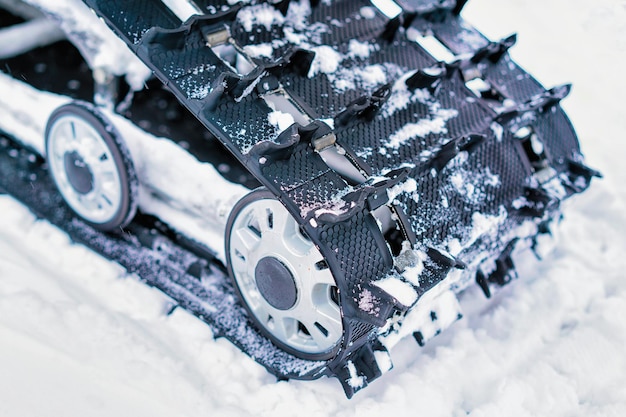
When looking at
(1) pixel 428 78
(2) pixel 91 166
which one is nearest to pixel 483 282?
(1) pixel 428 78

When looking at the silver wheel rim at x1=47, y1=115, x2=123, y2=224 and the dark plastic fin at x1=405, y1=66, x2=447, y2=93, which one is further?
the silver wheel rim at x1=47, y1=115, x2=123, y2=224

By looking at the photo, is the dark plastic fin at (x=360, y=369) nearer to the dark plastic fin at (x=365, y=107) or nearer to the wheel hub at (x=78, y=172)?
the dark plastic fin at (x=365, y=107)

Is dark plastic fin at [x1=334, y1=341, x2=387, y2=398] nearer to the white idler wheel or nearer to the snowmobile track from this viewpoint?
the snowmobile track

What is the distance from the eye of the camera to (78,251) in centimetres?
243

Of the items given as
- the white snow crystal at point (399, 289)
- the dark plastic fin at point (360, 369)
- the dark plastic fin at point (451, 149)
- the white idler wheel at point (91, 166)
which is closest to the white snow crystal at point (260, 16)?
the white idler wheel at point (91, 166)

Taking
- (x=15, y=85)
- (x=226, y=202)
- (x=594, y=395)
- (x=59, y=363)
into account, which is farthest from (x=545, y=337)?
(x=15, y=85)

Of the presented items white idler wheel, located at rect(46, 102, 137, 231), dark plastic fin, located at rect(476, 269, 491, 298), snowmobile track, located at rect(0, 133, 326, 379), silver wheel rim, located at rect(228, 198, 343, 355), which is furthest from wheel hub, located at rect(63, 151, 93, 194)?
dark plastic fin, located at rect(476, 269, 491, 298)

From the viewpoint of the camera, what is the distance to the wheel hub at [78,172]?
237 cm

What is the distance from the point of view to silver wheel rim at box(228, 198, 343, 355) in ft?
6.26

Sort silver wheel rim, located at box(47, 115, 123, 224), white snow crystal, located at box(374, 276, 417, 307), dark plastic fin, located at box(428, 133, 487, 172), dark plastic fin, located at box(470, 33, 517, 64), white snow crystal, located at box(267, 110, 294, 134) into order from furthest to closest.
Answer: dark plastic fin, located at box(470, 33, 517, 64) → silver wheel rim, located at box(47, 115, 123, 224) → dark plastic fin, located at box(428, 133, 487, 172) → white snow crystal, located at box(267, 110, 294, 134) → white snow crystal, located at box(374, 276, 417, 307)

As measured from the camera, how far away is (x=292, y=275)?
1.94 meters

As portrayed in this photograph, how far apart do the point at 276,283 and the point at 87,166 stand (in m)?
0.88

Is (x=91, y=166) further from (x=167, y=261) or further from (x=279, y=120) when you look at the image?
(x=279, y=120)

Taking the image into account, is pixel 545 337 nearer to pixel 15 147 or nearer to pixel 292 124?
pixel 292 124
